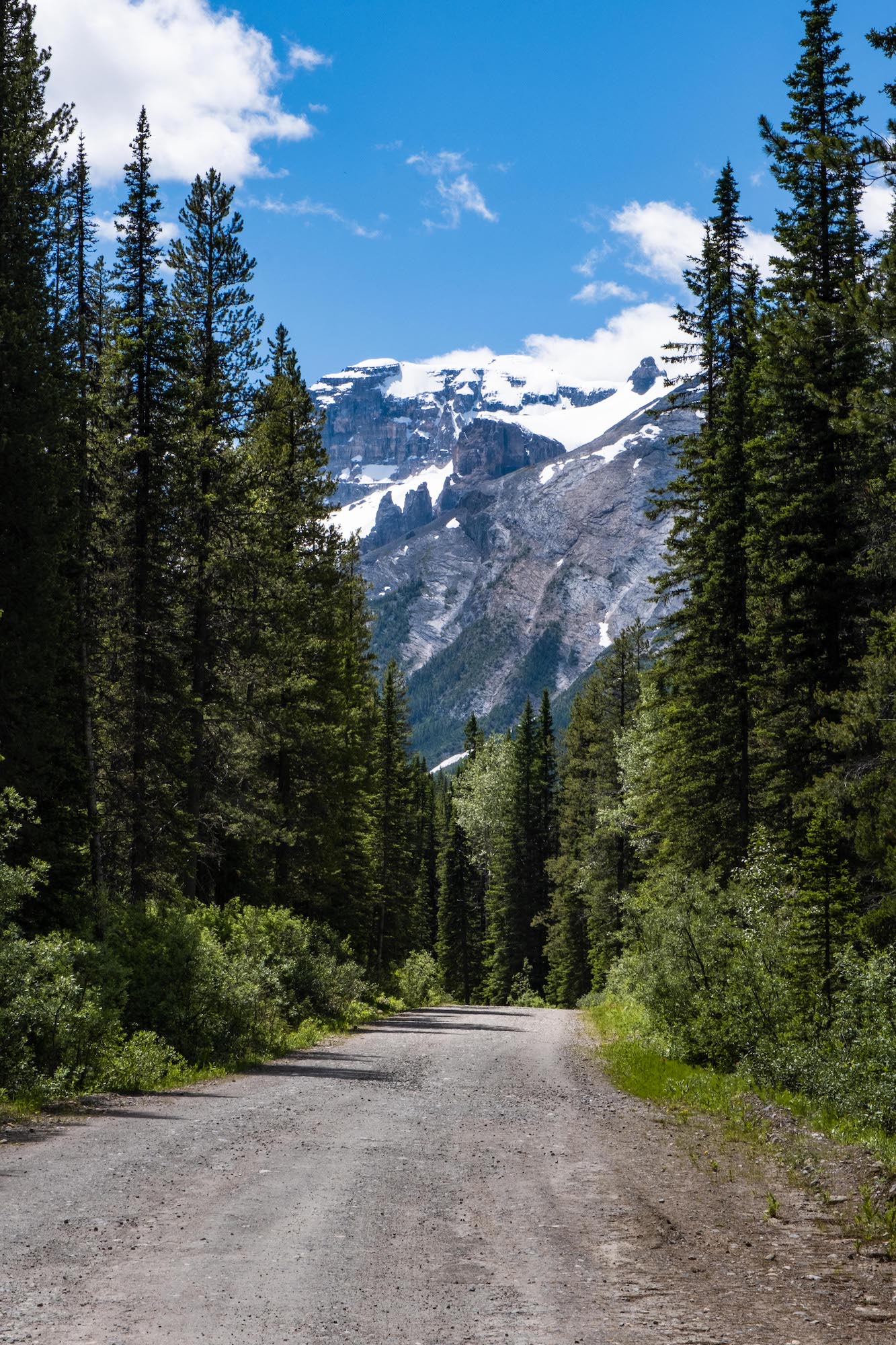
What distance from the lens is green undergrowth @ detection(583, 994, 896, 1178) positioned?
1094cm

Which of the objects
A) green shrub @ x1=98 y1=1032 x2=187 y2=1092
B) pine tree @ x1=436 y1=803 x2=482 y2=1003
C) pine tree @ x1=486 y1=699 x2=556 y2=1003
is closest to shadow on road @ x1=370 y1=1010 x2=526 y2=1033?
green shrub @ x1=98 y1=1032 x2=187 y2=1092

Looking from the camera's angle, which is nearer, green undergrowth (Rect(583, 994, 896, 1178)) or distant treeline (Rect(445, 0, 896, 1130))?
green undergrowth (Rect(583, 994, 896, 1178))

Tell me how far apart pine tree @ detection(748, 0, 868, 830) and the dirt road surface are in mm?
11910

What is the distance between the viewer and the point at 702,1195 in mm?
8938

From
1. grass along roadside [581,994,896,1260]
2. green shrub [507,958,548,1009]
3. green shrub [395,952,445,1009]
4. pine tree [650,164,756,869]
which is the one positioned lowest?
green shrub [507,958,548,1009]

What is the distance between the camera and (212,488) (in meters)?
26.1

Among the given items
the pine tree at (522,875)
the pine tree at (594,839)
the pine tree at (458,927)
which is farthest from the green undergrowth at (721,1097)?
the pine tree at (458,927)

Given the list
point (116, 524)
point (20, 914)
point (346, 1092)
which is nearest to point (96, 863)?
point (20, 914)

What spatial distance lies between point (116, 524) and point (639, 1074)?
50.7 feet

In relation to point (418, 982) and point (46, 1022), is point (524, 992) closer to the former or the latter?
point (418, 982)

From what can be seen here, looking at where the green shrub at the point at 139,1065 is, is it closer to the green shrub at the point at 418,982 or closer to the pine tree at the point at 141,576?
the pine tree at the point at 141,576

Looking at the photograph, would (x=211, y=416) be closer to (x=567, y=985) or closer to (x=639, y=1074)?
(x=639, y=1074)

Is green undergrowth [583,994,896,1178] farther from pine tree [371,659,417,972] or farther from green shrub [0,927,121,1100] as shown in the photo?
pine tree [371,659,417,972]

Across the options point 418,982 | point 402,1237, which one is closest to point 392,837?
point 418,982
